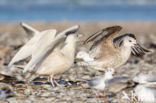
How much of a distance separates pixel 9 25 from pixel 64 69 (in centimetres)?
1528

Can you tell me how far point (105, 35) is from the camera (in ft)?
25.1

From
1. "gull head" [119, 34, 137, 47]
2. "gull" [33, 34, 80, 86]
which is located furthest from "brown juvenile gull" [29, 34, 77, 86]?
"gull head" [119, 34, 137, 47]

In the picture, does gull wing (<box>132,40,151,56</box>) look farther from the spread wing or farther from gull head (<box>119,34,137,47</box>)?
the spread wing

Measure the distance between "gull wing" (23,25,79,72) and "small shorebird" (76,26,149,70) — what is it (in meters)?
1.02

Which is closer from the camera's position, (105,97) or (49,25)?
(105,97)

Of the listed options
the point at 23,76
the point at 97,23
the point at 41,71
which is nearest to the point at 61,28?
the point at 97,23

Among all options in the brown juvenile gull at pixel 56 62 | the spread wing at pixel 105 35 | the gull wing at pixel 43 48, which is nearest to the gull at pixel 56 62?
the brown juvenile gull at pixel 56 62

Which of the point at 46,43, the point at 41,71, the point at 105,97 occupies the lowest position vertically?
the point at 105,97

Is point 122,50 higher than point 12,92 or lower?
higher

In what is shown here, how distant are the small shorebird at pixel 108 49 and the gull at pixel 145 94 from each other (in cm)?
190

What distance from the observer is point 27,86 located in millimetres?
7031

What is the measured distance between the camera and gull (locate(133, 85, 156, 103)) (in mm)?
5781

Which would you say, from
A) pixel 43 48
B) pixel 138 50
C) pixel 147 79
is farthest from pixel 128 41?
pixel 43 48

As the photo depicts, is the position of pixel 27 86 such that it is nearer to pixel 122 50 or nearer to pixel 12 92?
pixel 12 92
